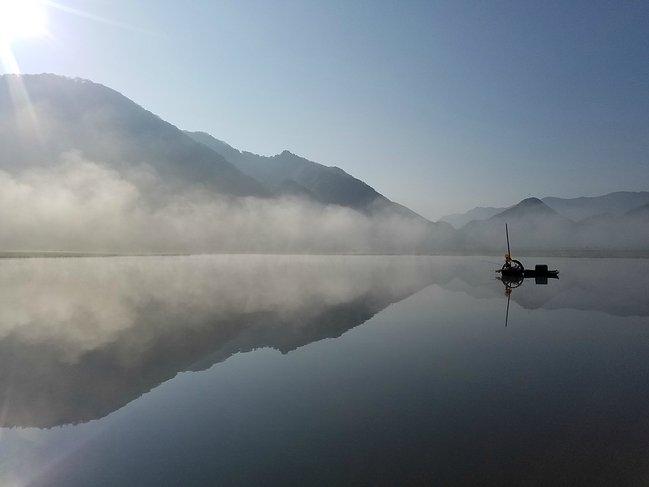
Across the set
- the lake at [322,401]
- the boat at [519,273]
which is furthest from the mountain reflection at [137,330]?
the boat at [519,273]

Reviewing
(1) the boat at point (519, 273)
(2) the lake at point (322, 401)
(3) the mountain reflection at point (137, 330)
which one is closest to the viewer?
(2) the lake at point (322, 401)

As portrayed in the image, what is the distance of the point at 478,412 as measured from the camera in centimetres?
1867

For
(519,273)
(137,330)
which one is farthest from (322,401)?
(519,273)

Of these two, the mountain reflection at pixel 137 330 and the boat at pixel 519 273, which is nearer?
the mountain reflection at pixel 137 330

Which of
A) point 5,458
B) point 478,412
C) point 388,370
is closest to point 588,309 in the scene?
point 388,370

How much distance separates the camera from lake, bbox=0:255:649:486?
1382 centimetres

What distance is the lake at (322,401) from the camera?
45.3 ft

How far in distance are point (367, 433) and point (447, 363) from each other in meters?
13.5

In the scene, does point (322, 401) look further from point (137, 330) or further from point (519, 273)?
point (519, 273)

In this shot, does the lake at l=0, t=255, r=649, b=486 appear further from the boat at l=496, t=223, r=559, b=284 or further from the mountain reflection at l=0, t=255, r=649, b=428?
the boat at l=496, t=223, r=559, b=284

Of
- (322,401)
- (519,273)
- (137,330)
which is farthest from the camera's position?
(519,273)

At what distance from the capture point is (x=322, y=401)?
20.5 metres

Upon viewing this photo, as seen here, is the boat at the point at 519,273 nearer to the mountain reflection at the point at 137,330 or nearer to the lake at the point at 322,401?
the mountain reflection at the point at 137,330

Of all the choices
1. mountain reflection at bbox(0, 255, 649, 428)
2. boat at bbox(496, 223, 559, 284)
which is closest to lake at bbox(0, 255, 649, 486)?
mountain reflection at bbox(0, 255, 649, 428)
